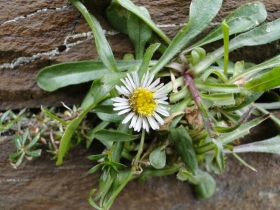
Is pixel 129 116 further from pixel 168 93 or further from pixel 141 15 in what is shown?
pixel 141 15

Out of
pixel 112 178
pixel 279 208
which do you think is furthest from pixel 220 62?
pixel 279 208

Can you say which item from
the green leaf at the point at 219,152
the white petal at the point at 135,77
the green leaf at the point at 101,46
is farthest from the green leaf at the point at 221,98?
the green leaf at the point at 101,46

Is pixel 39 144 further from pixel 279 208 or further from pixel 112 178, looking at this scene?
pixel 279 208

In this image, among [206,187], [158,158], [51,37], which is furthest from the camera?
[206,187]

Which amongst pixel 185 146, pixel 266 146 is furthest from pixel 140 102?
pixel 266 146

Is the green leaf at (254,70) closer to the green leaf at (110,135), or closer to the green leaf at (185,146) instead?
the green leaf at (185,146)

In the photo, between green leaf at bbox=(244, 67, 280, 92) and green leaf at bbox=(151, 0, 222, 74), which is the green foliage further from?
green leaf at bbox=(244, 67, 280, 92)
